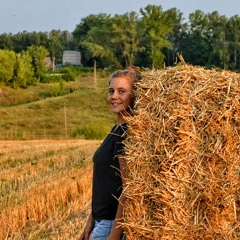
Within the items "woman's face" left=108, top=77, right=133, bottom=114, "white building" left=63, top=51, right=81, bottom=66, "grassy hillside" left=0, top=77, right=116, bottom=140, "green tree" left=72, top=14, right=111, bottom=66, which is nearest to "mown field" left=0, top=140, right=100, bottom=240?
"woman's face" left=108, top=77, right=133, bottom=114

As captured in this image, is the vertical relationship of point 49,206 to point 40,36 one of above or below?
below

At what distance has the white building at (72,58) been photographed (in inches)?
3177

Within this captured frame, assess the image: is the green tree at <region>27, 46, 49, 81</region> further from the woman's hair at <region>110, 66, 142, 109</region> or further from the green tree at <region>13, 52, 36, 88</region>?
the woman's hair at <region>110, 66, 142, 109</region>

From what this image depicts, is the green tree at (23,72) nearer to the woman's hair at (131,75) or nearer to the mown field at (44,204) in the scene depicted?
the mown field at (44,204)

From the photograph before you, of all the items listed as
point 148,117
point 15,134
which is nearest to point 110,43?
point 15,134

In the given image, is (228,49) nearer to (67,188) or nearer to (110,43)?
(110,43)

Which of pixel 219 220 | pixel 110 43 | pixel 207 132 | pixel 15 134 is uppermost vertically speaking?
pixel 110 43

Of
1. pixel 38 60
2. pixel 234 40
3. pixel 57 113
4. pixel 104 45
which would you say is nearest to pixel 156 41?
pixel 104 45

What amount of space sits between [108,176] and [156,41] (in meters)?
64.9

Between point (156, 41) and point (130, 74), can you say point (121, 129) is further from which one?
point (156, 41)

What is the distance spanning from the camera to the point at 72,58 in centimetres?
8162

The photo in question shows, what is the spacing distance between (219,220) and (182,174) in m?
0.36

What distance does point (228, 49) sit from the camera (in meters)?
62.4

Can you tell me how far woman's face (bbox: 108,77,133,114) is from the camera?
3.40 m
